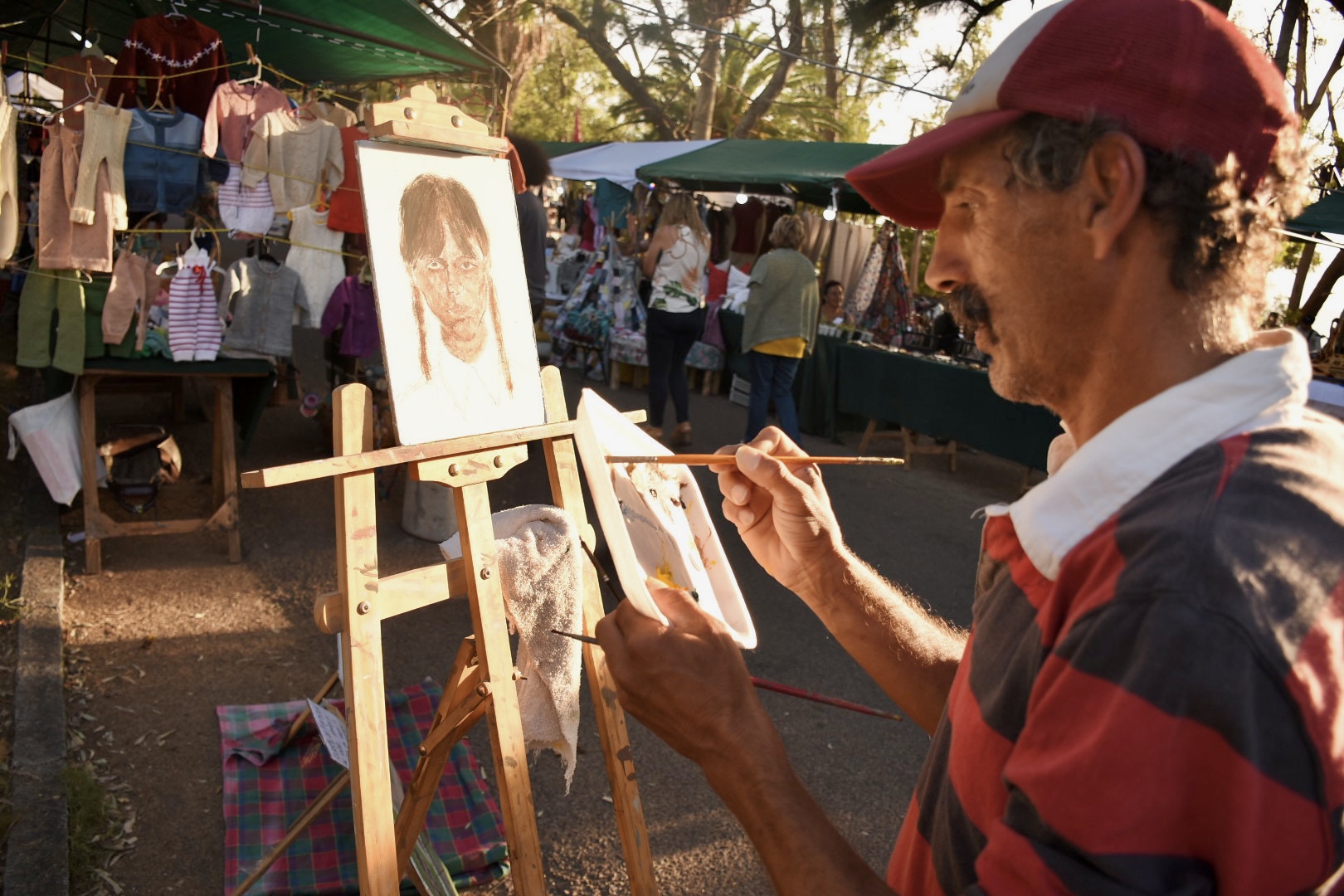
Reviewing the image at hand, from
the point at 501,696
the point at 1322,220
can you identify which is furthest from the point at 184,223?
the point at 1322,220

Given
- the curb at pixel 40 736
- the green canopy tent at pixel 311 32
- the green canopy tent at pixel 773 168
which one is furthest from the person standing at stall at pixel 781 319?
the curb at pixel 40 736

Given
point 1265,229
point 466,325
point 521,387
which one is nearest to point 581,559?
point 521,387

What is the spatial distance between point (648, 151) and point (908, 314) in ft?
11.2

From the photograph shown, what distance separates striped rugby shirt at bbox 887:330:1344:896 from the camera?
68cm

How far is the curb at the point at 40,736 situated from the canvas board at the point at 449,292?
1.56 m

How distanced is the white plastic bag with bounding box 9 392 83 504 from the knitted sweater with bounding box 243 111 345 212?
1.39 m

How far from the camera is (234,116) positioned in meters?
4.74

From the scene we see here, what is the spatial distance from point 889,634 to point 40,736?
2.79m

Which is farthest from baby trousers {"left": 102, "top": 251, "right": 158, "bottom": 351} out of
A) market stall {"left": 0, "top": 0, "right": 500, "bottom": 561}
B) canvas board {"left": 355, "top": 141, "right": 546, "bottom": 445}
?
canvas board {"left": 355, "top": 141, "right": 546, "bottom": 445}

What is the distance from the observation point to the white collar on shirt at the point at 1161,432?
0.80 m

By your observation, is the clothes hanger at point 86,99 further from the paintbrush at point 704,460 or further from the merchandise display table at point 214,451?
the paintbrush at point 704,460

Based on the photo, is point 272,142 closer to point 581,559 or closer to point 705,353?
point 581,559

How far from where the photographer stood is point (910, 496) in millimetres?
6480

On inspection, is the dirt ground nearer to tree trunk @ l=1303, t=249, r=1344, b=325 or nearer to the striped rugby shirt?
the striped rugby shirt
